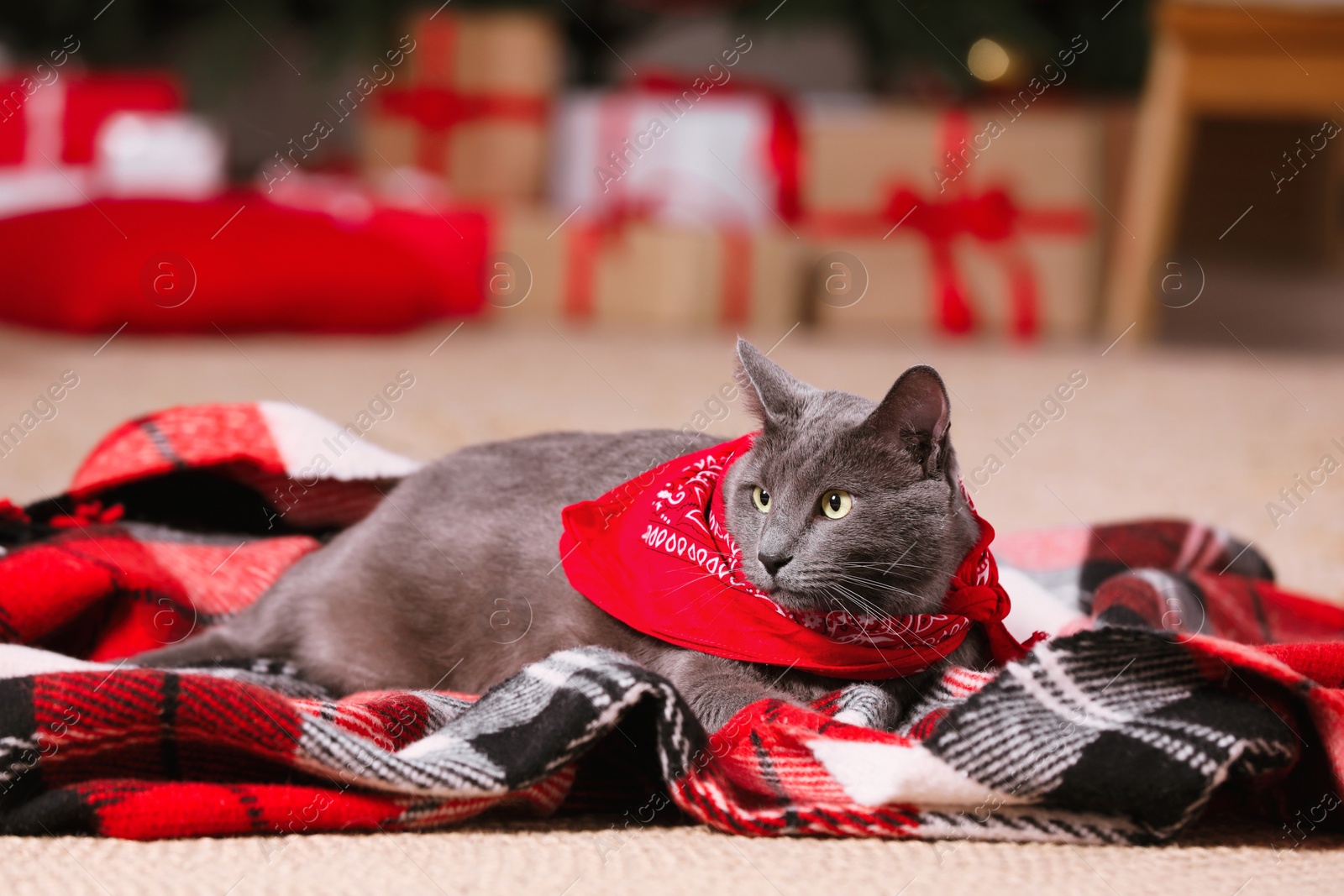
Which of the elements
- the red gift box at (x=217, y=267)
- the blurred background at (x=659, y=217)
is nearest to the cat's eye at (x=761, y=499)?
the blurred background at (x=659, y=217)

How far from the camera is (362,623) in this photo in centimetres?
97

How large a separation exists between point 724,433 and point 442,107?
→ 7.04 ft

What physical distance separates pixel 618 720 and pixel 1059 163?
2669 millimetres

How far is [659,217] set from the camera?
10.4 ft

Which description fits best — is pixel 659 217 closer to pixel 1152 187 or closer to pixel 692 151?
pixel 692 151

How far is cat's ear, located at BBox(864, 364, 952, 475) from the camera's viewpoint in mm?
777

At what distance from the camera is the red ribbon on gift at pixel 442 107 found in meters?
3.24

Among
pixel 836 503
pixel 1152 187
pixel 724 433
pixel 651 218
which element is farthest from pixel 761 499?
pixel 651 218

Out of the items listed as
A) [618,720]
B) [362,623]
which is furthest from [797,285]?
[618,720]

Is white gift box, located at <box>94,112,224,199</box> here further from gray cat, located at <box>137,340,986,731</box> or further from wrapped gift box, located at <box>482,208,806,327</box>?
gray cat, located at <box>137,340,986,731</box>

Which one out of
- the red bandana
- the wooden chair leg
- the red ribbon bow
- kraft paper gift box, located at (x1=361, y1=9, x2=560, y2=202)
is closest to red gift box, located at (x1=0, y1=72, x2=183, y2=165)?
kraft paper gift box, located at (x1=361, y1=9, x2=560, y2=202)

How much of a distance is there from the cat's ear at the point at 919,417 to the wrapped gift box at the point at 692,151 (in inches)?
93.2

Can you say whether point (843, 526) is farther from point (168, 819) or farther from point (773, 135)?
point (773, 135)

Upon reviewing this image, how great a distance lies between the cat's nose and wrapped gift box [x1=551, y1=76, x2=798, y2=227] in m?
2.38
